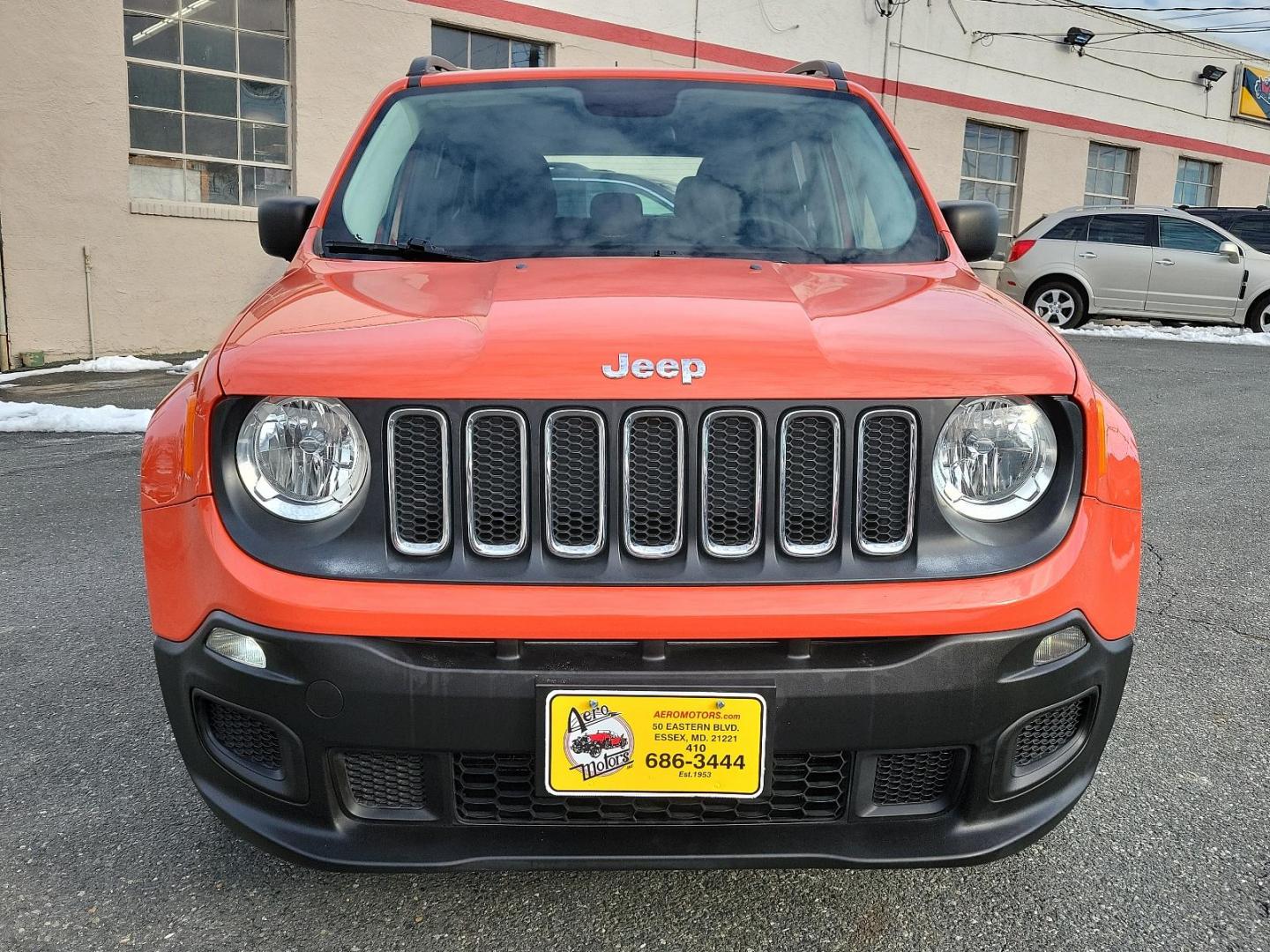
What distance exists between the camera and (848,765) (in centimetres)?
175

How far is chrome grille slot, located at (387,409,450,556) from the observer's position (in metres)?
1.74

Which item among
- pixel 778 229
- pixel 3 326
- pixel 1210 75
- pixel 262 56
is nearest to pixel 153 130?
pixel 262 56

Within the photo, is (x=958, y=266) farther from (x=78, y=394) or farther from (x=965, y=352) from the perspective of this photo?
(x=78, y=394)

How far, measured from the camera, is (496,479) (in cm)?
175

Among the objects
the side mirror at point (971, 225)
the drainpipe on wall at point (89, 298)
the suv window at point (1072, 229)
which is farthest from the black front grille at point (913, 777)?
the suv window at point (1072, 229)

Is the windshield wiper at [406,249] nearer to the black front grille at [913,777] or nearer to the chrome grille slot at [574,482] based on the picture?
the chrome grille slot at [574,482]

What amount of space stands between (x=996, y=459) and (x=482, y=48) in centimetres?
1204

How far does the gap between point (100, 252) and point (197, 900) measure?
9.59 m

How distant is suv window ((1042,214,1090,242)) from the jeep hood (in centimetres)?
1316

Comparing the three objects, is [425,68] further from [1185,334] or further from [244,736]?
[1185,334]

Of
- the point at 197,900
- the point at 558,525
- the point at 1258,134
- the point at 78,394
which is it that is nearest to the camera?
the point at 558,525

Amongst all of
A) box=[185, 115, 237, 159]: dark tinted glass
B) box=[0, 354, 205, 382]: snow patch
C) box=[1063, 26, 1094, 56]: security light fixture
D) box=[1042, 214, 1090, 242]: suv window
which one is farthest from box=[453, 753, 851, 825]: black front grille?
box=[1063, 26, 1094, 56]: security light fixture

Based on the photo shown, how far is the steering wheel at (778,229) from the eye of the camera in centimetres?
275

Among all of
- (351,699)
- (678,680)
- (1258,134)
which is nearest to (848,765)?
(678,680)
